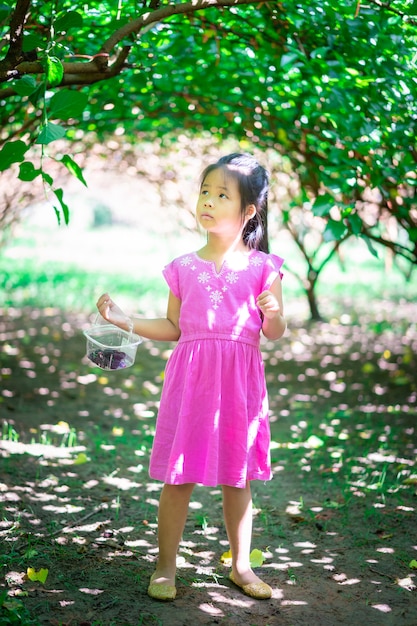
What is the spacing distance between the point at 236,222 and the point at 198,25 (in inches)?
59.7

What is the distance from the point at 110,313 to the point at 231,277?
426 mm

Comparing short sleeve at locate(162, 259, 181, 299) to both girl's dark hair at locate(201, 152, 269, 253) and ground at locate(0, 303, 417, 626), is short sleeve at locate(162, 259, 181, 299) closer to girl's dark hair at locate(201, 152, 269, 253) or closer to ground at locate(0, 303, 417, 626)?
girl's dark hair at locate(201, 152, 269, 253)

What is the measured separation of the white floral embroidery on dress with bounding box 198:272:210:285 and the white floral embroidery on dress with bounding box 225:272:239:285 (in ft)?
0.21

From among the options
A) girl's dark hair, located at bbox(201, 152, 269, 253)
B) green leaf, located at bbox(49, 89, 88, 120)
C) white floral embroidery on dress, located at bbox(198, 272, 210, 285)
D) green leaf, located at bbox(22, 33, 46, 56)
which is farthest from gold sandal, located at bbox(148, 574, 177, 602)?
green leaf, located at bbox(22, 33, 46, 56)

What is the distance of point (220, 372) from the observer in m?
2.25

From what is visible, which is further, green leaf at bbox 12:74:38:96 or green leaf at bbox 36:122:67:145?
green leaf at bbox 12:74:38:96

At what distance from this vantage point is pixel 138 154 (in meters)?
10.3

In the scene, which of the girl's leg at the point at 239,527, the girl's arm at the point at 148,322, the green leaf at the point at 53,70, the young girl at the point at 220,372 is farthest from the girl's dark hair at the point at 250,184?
the girl's leg at the point at 239,527

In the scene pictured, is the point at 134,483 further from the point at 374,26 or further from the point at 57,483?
the point at 374,26

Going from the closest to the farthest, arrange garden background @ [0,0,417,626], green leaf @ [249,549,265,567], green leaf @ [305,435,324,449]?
garden background @ [0,0,417,626] → green leaf @ [249,549,265,567] → green leaf @ [305,435,324,449]

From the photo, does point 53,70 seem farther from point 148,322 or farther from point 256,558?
point 256,558

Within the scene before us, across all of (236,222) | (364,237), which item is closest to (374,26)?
(364,237)

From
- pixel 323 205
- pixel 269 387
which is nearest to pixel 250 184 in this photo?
pixel 323 205

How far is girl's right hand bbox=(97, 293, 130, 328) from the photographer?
233cm
